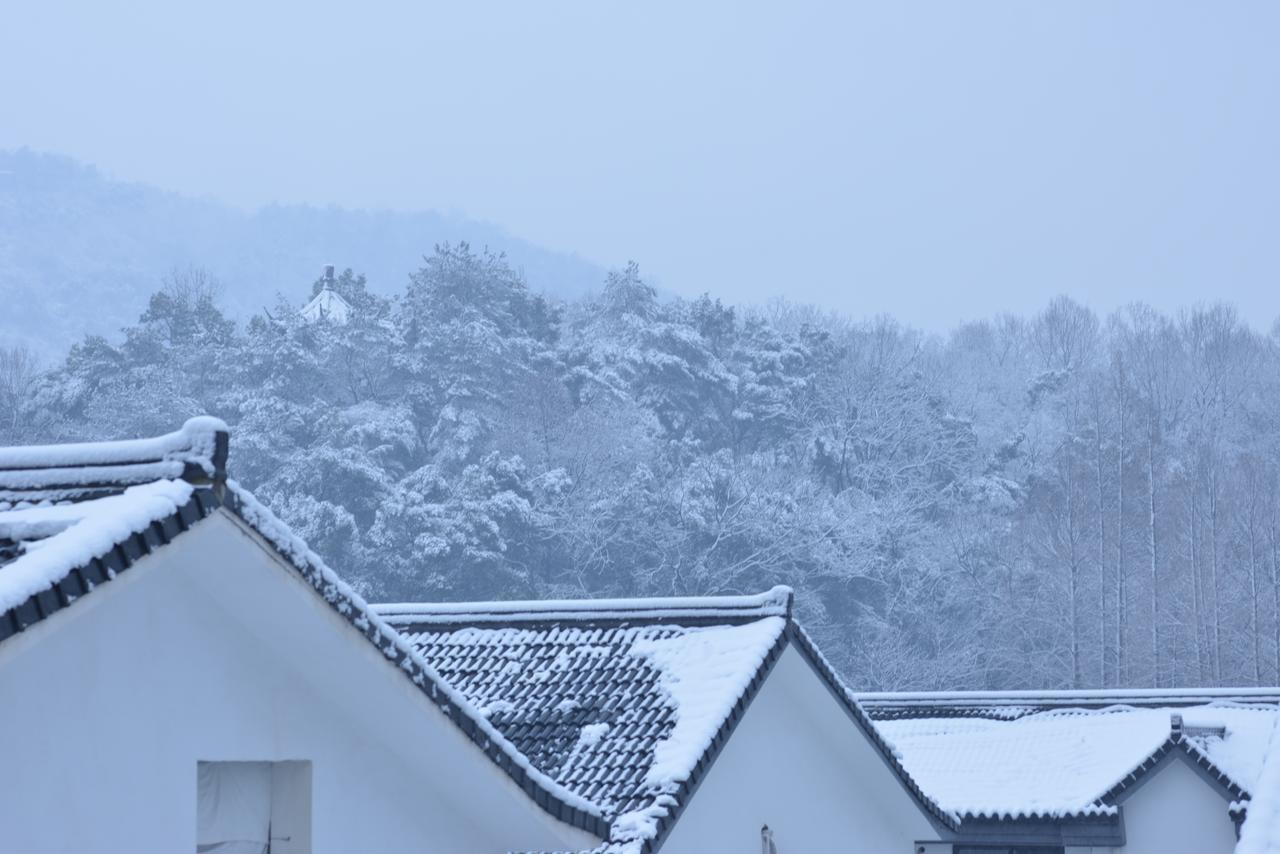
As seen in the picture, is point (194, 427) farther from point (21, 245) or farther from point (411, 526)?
point (21, 245)

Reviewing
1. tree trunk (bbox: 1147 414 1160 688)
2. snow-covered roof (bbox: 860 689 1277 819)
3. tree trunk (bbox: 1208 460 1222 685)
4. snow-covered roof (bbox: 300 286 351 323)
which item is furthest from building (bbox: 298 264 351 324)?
snow-covered roof (bbox: 860 689 1277 819)

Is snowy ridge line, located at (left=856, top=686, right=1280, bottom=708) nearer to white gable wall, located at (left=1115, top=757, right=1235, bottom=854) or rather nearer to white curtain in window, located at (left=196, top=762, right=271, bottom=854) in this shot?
white gable wall, located at (left=1115, top=757, right=1235, bottom=854)

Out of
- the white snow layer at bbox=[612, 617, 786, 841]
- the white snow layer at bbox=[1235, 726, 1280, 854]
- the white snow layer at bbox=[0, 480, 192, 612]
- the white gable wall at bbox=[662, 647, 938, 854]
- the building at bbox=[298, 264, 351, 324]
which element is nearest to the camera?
the white snow layer at bbox=[1235, 726, 1280, 854]

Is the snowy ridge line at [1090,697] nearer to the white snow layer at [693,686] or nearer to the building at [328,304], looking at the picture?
the white snow layer at [693,686]

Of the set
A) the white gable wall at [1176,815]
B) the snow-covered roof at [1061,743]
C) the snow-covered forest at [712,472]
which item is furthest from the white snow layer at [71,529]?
the snow-covered forest at [712,472]

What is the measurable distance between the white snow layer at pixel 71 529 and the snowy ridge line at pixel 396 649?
1.32 feet

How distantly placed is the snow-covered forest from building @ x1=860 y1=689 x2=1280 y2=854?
20.6m

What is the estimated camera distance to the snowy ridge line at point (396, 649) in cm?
703

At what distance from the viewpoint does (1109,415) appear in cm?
5412

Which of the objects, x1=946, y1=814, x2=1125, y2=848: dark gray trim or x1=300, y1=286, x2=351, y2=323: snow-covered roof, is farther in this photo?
x1=300, y1=286, x2=351, y2=323: snow-covered roof

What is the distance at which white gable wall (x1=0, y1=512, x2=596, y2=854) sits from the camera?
6.68 m

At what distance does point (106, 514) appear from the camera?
6258 mm

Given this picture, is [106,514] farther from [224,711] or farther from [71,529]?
[224,711]

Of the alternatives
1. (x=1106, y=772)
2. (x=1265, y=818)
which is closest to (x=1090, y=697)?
(x=1106, y=772)
